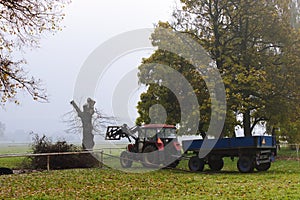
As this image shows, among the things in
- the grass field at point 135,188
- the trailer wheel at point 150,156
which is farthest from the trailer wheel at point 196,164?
the grass field at point 135,188

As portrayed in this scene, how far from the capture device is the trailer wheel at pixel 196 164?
57.4 feet

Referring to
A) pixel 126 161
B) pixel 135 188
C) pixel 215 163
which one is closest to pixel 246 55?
pixel 215 163

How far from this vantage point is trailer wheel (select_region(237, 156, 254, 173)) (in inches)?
640

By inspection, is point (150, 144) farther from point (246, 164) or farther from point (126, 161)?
point (246, 164)

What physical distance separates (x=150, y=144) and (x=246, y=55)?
315 inches

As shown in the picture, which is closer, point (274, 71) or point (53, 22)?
point (53, 22)

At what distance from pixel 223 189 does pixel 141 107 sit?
15.9 m

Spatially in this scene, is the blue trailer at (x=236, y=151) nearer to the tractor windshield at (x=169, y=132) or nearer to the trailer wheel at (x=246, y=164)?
the trailer wheel at (x=246, y=164)

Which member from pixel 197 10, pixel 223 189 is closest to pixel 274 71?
pixel 197 10

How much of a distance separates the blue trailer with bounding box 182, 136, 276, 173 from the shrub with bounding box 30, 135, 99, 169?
5472mm

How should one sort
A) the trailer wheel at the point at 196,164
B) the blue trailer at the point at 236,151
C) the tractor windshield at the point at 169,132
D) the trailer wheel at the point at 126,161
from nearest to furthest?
1. the blue trailer at the point at 236,151
2. the trailer wheel at the point at 196,164
3. the tractor windshield at the point at 169,132
4. the trailer wheel at the point at 126,161

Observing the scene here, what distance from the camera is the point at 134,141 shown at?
69.3 feet

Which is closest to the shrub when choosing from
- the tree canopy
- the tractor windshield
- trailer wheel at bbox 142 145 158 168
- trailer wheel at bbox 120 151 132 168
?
trailer wheel at bbox 120 151 132 168

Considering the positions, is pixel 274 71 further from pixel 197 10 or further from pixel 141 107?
pixel 141 107
